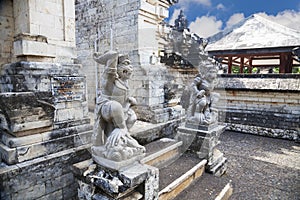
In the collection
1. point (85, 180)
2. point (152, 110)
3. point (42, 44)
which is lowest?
point (85, 180)

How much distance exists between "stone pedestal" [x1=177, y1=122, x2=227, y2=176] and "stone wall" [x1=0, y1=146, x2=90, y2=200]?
6.69 feet

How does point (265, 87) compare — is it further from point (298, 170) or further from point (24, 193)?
point (24, 193)

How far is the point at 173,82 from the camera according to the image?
6117 millimetres

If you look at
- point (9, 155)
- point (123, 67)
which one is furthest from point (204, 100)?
point (9, 155)

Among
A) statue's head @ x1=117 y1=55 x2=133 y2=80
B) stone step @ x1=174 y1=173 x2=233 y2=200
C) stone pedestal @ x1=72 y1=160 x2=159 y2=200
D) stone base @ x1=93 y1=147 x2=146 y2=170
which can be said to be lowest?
stone step @ x1=174 y1=173 x2=233 y2=200

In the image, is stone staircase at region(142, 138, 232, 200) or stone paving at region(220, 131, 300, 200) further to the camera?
stone paving at region(220, 131, 300, 200)

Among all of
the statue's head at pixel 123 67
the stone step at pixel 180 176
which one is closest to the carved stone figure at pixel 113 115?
the statue's head at pixel 123 67

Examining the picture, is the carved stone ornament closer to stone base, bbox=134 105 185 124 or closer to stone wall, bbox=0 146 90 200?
stone base, bbox=134 105 185 124

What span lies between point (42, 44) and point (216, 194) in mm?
3846

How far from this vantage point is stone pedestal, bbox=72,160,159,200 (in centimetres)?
209

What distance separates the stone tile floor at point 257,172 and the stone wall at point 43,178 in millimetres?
1792

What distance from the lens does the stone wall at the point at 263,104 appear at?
6488 mm

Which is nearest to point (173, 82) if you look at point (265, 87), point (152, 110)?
point (152, 110)

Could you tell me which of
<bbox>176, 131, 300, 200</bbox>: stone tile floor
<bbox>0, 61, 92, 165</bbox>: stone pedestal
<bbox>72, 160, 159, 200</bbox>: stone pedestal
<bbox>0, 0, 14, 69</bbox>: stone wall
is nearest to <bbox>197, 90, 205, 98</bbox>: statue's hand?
<bbox>176, 131, 300, 200</bbox>: stone tile floor
